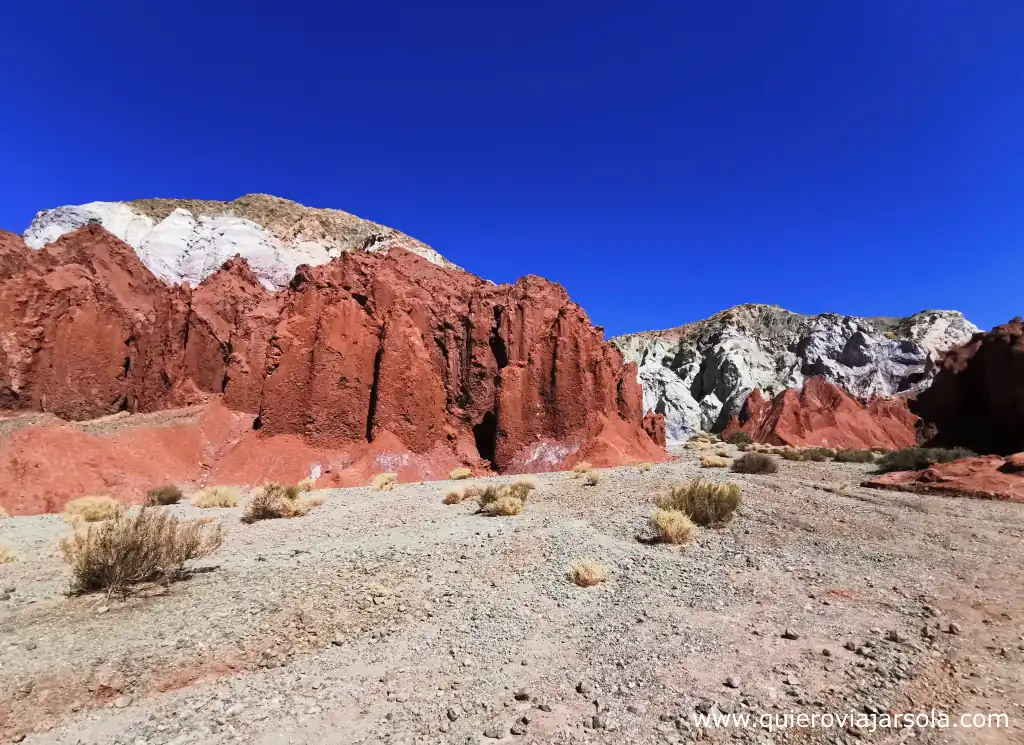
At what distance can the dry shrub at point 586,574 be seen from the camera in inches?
309

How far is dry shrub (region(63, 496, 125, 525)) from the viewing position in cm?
1327

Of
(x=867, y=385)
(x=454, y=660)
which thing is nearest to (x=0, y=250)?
(x=454, y=660)

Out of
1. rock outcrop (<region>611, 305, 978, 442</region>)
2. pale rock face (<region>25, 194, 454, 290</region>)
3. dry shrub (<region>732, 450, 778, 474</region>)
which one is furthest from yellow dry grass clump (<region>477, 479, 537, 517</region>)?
rock outcrop (<region>611, 305, 978, 442</region>)

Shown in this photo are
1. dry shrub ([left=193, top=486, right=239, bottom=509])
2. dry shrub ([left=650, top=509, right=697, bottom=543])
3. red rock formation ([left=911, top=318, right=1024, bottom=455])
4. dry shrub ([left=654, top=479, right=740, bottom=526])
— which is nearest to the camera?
dry shrub ([left=650, top=509, right=697, bottom=543])

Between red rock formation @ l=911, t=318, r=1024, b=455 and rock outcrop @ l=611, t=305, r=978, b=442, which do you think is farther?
rock outcrop @ l=611, t=305, r=978, b=442

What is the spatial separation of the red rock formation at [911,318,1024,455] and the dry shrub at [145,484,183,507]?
40.4 metres

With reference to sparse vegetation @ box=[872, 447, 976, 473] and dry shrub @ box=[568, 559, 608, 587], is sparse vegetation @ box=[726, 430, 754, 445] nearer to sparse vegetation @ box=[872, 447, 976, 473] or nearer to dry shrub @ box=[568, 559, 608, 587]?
sparse vegetation @ box=[872, 447, 976, 473]

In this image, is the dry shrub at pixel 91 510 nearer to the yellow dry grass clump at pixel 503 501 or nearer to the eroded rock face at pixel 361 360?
the eroded rock face at pixel 361 360

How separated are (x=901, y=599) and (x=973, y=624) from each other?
3.05 ft

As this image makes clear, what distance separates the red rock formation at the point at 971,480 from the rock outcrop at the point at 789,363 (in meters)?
55.6

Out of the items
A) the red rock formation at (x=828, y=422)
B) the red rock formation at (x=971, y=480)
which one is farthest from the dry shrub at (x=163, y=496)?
the red rock formation at (x=828, y=422)

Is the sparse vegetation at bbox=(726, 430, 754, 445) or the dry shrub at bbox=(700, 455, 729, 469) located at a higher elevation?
the sparse vegetation at bbox=(726, 430, 754, 445)

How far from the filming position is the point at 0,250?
32.0 metres

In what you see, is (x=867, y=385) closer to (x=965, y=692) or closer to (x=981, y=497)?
(x=981, y=497)
